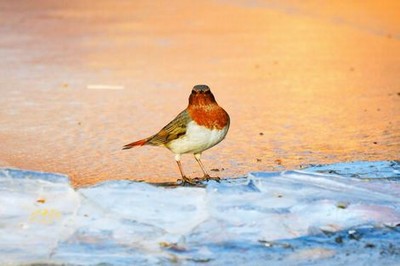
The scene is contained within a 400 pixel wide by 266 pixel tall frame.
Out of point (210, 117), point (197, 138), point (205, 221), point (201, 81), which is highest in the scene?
point (210, 117)

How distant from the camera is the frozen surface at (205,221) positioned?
418cm

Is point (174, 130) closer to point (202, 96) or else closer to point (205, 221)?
point (202, 96)

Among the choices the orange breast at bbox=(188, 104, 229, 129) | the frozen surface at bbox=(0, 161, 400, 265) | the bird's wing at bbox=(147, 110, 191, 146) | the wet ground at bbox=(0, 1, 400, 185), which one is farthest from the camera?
the wet ground at bbox=(0, 1, 400, 185)

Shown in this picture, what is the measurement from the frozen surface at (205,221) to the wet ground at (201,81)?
3.59 ft

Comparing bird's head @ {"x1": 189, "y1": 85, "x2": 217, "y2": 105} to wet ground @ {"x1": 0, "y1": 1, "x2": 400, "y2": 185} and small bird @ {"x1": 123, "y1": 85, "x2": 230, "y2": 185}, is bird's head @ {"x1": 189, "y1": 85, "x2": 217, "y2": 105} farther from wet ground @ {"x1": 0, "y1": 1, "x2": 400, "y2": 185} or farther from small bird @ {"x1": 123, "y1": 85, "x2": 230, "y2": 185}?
wet ground @ {"x1": 0, "y1": 1, "x2": 400, "y2": 185}

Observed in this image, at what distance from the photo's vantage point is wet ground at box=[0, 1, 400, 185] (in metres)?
6.53

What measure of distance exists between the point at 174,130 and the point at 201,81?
428 centimetres

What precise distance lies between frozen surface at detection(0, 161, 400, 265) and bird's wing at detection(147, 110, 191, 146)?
0.36 metres

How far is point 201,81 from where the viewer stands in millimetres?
9508

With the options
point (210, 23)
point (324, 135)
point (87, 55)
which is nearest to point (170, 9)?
point (210, 23)

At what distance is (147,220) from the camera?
176 inches

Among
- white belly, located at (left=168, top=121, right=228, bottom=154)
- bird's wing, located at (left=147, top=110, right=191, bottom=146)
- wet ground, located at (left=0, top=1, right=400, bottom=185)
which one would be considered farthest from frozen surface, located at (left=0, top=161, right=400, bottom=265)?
wet ground, located at (left=0, top=1, right=400, bottom=185)

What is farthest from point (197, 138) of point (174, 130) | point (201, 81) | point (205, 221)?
point (201, 81)

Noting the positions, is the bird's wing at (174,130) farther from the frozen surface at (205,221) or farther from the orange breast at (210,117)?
the frozen surface at (205,221)
